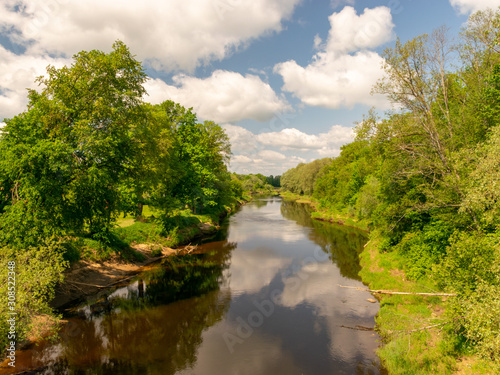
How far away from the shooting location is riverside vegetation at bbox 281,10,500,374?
11.3 metres

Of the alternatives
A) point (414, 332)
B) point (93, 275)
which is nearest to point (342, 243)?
point (414, 332)

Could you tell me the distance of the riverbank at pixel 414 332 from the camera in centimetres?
1159

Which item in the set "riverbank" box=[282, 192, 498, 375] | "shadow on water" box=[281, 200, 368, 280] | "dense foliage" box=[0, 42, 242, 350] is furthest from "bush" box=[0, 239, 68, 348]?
"shadow on water" box=[281, 200, 368, 280]

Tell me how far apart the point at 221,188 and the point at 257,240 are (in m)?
16.8

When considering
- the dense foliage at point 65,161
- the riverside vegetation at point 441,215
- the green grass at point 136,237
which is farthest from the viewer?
the green grass at point 136,237

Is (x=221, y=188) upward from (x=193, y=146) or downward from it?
downward

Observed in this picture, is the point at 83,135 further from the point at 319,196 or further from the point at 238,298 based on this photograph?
the point at 319,196

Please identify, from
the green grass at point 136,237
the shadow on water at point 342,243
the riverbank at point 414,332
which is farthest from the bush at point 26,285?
the shadow on water at point 342,243

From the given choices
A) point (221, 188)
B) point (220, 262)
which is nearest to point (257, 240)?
point (220, 262)

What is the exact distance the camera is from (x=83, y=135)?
17.0 meters

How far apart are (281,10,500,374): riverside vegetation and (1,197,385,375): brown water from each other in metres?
2.48

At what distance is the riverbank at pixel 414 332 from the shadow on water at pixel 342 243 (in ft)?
14.6

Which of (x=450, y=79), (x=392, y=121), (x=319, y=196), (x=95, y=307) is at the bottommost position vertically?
(x=95, y=307)

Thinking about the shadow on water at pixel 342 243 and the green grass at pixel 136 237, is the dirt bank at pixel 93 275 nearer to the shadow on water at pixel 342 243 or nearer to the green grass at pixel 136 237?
the green grass at pixel 136 237
